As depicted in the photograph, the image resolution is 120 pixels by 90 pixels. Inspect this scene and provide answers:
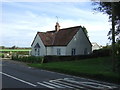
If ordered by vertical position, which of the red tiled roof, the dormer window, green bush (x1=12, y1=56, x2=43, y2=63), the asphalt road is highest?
the red tiled roof

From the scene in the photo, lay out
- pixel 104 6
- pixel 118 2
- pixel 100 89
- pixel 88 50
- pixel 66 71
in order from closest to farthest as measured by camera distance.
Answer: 1. pixel 100 89
2. pixel 66 71
3. pixel 118 2
4. pixel 104 6
5. pixel 88 50

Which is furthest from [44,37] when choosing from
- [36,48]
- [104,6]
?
[104,6]

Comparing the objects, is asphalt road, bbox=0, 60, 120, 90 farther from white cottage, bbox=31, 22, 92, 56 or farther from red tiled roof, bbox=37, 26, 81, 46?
red tiled roof, bbox=37, 26, 81, 46

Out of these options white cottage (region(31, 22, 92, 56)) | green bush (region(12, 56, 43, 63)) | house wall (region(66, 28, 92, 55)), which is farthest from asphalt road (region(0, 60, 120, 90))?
white cottage (region(31, 22, 92, 56))

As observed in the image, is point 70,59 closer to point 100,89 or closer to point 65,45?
point 65,45

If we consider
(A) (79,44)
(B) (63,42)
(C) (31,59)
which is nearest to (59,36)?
(B) (63,42)

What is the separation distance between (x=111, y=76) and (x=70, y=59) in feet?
87.6

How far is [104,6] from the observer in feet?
117

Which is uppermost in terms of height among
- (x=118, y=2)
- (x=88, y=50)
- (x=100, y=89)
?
(x=118, y=2)

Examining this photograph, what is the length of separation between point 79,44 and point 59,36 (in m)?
5.41

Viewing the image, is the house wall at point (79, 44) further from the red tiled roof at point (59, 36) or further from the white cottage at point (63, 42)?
the red tiled roof at point (59, 36)

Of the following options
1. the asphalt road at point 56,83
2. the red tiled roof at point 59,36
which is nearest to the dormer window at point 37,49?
the red tiled roof at point 59,36

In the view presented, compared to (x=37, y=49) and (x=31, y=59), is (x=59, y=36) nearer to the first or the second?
(x=37, y=49)

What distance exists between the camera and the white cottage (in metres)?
50.6
